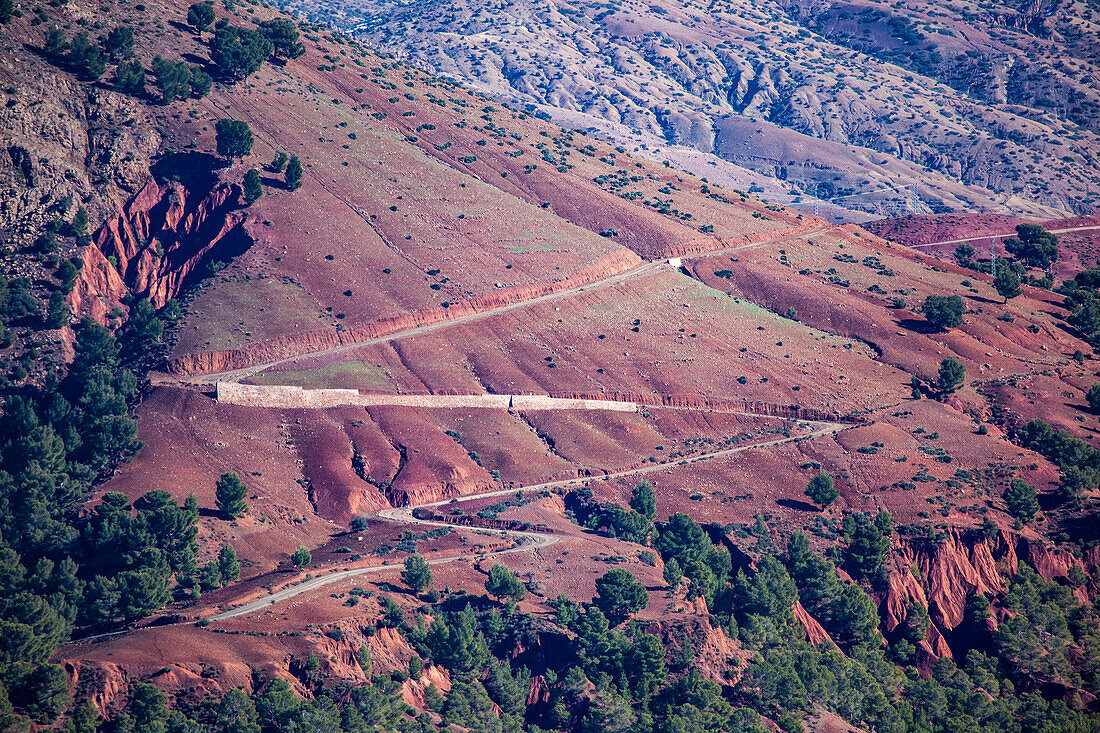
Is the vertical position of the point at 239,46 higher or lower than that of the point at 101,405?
higher

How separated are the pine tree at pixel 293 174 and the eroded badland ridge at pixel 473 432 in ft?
3.95

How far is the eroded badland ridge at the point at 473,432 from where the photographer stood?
65.7 metres

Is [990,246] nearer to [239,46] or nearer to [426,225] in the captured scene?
[426,225]

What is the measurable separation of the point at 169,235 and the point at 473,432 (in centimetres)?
4929

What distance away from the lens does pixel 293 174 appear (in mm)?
113750

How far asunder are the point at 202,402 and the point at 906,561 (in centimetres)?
6692

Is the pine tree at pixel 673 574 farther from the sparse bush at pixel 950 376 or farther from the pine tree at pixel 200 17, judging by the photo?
the pine tree at pixel 200 17

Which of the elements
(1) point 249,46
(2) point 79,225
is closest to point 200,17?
(1) point 249,46

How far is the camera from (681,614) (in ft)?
235

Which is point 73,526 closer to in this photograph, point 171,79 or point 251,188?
point 251,188

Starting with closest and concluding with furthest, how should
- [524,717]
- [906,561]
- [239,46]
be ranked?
[524,717]
[906,561]
[239,46]

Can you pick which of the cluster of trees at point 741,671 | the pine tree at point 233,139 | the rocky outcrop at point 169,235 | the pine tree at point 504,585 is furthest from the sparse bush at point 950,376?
the pine tree at point 233,139

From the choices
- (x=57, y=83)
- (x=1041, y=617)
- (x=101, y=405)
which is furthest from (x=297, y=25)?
(x=1041, y=617)

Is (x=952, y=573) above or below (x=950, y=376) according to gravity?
below
